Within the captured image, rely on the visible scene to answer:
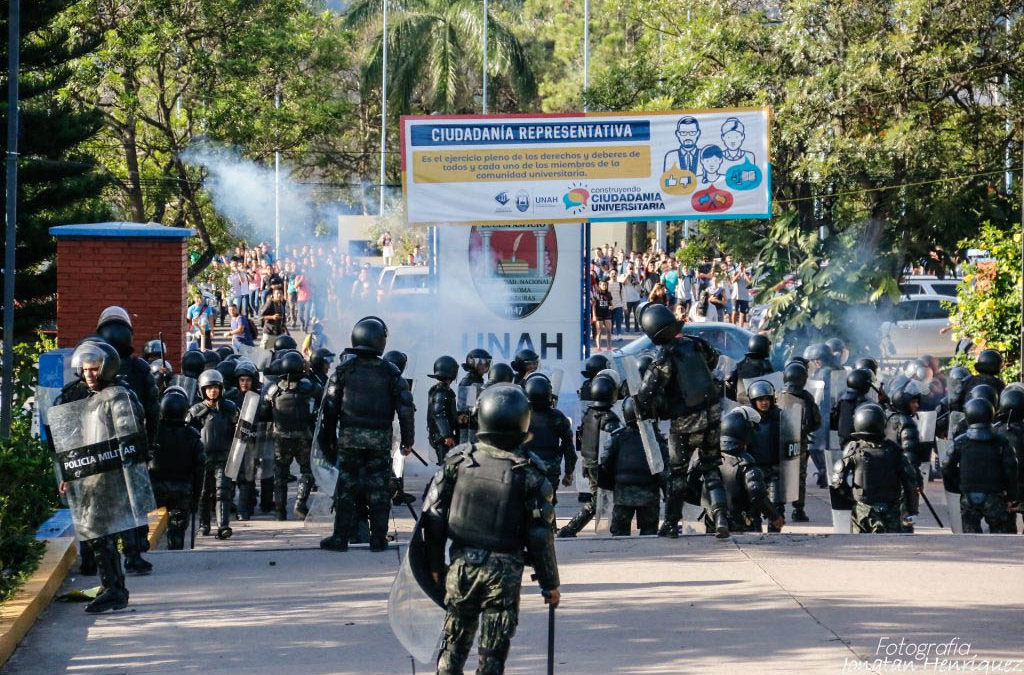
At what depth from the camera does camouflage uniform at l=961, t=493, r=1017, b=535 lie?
35.9 ft

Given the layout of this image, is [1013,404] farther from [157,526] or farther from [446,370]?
[157,526]

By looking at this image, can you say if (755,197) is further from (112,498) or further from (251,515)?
(112,498)

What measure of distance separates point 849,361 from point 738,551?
12250 millimetres

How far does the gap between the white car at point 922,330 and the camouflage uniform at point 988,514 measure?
15.5 metres

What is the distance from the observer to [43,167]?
61.2ft

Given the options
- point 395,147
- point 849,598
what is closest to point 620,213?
point 849,598

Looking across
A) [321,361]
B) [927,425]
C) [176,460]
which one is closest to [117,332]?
[176,460]

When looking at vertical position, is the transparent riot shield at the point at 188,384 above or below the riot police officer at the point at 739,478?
above

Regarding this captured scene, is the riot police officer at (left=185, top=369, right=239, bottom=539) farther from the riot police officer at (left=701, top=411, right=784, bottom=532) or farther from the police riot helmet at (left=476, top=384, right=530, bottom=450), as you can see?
the police riot helmet at (left=476, top=384, right=530, bottom=450)

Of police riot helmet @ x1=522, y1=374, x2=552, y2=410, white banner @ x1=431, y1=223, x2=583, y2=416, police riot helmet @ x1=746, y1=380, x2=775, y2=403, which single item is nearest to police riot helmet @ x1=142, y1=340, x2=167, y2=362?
white banner @ x1=431, y1=223, x2=583, y2=416

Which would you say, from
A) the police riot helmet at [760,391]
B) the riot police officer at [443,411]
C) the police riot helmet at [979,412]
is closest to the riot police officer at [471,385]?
the riot police officer at [443,411]

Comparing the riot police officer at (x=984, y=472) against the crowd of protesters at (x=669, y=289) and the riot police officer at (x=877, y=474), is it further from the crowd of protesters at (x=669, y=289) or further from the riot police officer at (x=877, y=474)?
the crowd of protesters at (x=669, y=289)

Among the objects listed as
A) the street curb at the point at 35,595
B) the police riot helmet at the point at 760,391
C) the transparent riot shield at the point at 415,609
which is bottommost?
the street curb at the point at 35,595

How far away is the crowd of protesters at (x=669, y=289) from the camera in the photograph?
28578mm
